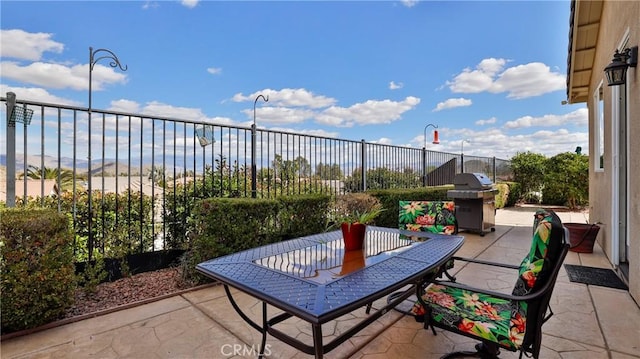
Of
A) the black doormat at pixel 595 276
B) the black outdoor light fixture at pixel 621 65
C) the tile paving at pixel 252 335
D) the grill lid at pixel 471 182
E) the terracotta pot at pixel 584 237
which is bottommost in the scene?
the tile paving at pixel 252 335

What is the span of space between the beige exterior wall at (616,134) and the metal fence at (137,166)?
3.80m

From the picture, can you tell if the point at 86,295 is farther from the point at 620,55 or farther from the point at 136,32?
the point at 620,55

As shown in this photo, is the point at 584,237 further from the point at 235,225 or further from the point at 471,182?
the point at 235,225

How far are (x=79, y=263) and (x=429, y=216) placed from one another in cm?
356

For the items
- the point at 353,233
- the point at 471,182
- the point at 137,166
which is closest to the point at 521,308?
the point at 353,233

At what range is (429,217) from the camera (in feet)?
9.72

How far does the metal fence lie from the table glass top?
232cm

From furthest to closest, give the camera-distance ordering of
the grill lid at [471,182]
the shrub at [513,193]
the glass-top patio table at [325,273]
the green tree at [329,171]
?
the shrub at [513,193]
the grill lid at [471,182]
the green tree at [329,171]
the glass-top patio table at [325,273]

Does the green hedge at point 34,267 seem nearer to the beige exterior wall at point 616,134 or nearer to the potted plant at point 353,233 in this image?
the potted plant at point 353,233

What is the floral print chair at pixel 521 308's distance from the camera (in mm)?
1417

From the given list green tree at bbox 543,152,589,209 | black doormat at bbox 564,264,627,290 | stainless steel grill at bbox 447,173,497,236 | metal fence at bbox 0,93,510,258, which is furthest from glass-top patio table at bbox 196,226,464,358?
green tree at bbox 543,152,589,209

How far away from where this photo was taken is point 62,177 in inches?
128

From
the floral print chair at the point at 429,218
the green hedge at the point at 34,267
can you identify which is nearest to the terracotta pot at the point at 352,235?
the floral print chair at the point at 429,218

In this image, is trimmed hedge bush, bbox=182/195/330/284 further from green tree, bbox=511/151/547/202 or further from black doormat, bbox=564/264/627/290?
green tree, bbox=511/151/547/202
